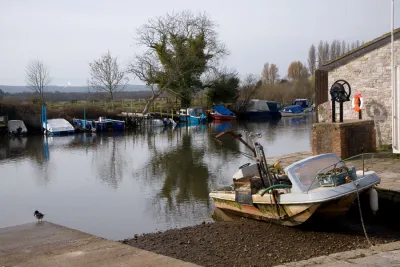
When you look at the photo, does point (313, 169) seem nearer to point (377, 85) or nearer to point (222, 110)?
point (377, 85)

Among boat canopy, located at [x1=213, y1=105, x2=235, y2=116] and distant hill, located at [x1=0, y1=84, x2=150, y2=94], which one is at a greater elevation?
distant hill, located at [x1=0, y1=84, x2=150, y2=94]

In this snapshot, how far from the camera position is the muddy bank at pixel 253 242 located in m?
8.23

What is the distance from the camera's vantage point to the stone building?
15703 millimetres

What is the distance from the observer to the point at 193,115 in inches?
1991

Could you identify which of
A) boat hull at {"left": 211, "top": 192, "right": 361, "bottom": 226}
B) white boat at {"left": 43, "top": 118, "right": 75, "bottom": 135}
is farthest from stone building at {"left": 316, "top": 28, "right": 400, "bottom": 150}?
white boat at {"left": 43, "top": 118, "right": 75, "bottom": 135}

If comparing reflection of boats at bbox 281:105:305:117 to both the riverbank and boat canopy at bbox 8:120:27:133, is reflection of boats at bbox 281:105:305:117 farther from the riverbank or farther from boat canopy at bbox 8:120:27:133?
the riverbank

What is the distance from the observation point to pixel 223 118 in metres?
52.2

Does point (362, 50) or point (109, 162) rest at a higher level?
point (362, 50)

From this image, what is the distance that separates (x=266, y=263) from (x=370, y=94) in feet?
33.1

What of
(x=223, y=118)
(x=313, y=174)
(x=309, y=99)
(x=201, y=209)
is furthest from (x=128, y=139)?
(x=309, y=99)

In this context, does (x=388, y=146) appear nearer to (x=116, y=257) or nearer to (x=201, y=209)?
(x=201, y=209)

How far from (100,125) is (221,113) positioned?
16.3 m

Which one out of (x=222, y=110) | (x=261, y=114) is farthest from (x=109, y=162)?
(x=261, y=114)

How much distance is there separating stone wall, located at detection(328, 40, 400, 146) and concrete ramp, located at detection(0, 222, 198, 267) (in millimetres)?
10486
